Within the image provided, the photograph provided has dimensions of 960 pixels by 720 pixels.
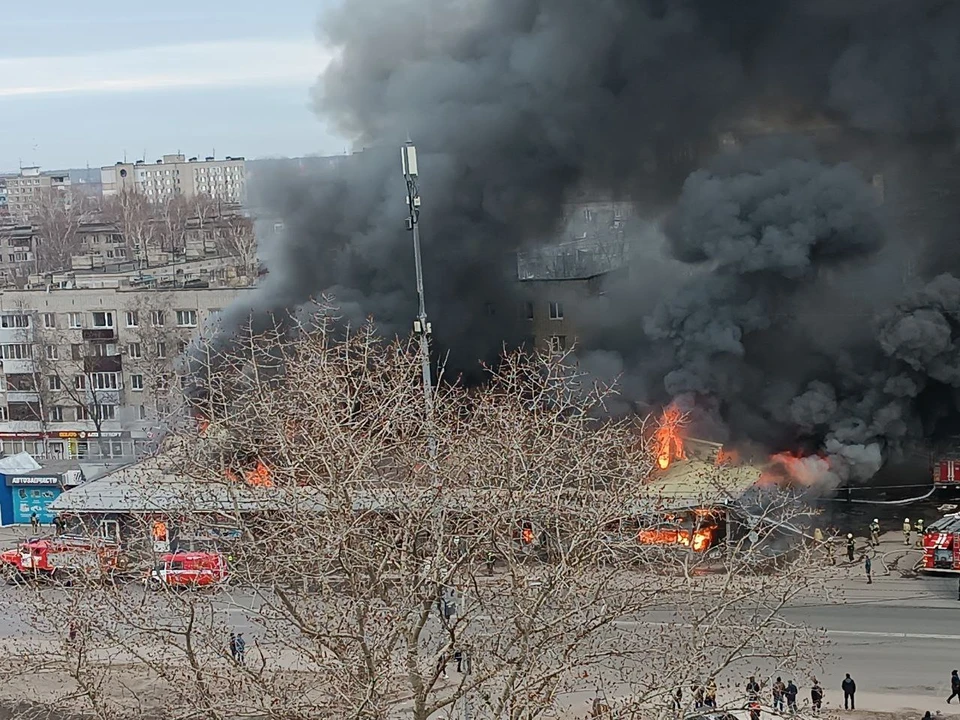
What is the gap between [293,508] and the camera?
10602 mm

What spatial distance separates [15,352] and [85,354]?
103 inches

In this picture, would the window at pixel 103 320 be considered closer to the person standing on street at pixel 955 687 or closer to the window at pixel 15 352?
the window at pixel 15 352

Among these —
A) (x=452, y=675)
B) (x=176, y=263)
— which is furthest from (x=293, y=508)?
(x=176, y=263)

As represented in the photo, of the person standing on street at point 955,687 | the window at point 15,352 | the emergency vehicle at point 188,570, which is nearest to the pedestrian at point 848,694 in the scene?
the person standing on street at point 955,687

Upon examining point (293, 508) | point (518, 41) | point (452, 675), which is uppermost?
point (518, 41)

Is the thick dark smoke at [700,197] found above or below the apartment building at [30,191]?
below

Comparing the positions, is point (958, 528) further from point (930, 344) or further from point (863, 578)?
point (930, 344)

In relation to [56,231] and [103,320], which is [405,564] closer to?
A: [103,320]

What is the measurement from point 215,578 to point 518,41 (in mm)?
20371

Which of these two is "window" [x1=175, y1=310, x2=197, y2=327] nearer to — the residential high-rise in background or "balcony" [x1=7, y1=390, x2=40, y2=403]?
the residential high-rise in background

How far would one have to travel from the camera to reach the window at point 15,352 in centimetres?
3847

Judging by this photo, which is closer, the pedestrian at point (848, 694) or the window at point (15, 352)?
the pedestrian at point (848, 694)

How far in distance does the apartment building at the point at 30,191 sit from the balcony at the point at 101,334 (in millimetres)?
59640

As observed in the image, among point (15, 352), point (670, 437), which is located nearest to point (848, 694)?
point (670, 437)
